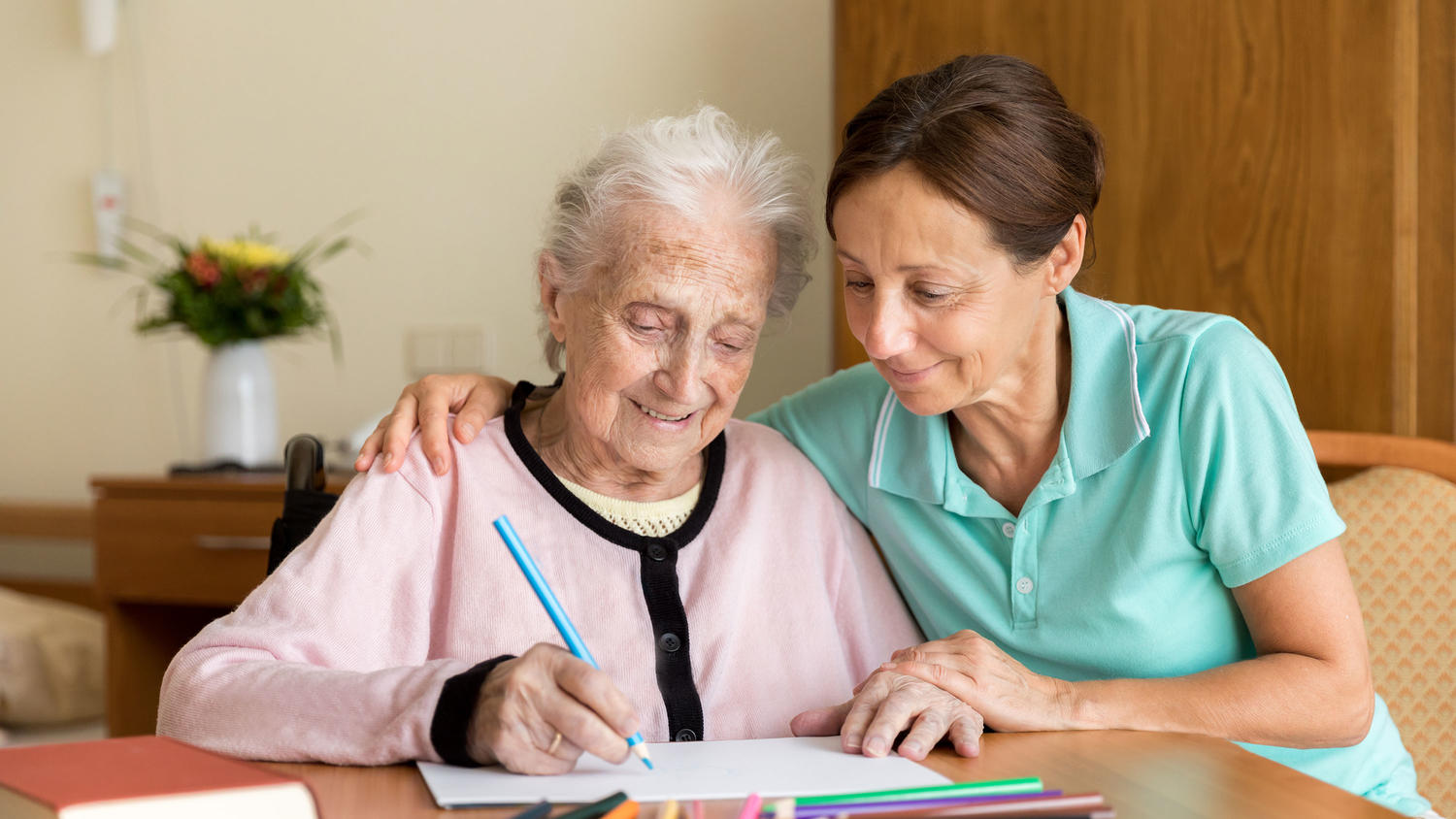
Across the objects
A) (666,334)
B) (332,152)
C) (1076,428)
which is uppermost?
(332,152)

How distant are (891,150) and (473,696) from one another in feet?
2.07

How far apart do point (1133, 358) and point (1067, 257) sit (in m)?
0.12

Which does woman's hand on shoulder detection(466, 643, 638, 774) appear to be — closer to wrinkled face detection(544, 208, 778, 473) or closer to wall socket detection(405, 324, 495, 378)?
wrinkled face detection(544, 208, 778, 473)

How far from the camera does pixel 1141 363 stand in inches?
49.8

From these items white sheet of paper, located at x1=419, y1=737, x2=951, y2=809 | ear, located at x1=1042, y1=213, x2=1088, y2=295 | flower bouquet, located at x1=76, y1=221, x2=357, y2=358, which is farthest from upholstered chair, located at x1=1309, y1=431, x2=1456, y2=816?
flower bouquet, located at x1=76, y1=221, x2=357, y2=358

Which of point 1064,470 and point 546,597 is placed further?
point 1064,470

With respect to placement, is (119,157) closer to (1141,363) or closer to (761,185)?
(761,185)

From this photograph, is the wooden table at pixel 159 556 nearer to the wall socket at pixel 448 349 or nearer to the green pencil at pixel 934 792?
the wall socket at pixel 448 349

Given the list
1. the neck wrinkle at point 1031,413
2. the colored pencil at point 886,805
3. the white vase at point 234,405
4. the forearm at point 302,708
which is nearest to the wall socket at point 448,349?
the white vase at point 234,405

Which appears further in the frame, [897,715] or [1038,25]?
[1038,25]

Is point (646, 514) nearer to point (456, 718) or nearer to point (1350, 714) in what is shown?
point (456, 718)

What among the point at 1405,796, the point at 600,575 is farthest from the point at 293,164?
the point at 1405,796

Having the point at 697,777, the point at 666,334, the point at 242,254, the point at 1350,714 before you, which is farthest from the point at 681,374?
the point at 242,254

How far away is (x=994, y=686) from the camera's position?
102 centimetres
